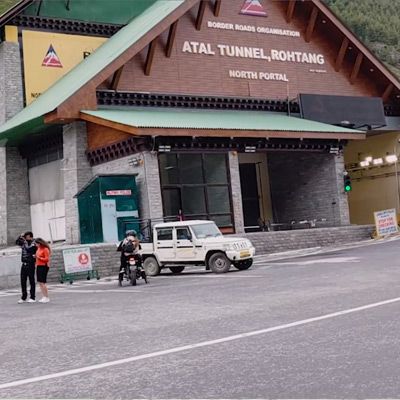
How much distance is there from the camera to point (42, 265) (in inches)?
614

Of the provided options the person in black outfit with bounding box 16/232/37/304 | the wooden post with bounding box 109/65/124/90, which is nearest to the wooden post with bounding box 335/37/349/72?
the wooden post with bounding box 109/65/124/90

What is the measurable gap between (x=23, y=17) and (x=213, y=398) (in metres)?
33.7

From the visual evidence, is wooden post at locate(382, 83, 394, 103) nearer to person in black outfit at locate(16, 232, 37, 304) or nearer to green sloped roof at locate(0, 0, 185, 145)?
green sloped roof at locate(0, 0, 185, 145)

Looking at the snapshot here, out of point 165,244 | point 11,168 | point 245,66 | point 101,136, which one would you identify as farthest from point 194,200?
point 11,168

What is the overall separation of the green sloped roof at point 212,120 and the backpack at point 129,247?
27.3 ft

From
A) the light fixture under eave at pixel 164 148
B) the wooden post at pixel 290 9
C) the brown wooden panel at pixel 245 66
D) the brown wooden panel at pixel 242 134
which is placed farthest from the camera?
the wooden post at pixel 290 9

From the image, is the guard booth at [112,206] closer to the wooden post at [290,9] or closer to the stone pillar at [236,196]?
the stone pillar at [236,196]

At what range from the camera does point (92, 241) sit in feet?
93.8

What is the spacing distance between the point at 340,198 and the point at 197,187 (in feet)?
27.2

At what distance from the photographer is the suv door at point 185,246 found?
21.2m

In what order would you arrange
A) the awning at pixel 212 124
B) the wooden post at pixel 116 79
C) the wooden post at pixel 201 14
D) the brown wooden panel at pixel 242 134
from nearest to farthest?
the brown wooden panel at pixel 242 134, the awning at pixel 212 124, the wooden post at pixel 116 79, the wooden post at pixel 201 14

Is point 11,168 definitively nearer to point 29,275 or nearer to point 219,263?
point 219,263

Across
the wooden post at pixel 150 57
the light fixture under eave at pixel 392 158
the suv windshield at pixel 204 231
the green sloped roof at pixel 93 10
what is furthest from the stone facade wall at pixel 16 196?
the light fixture under eave at pixel 392 158

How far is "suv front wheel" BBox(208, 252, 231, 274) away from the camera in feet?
67.1
